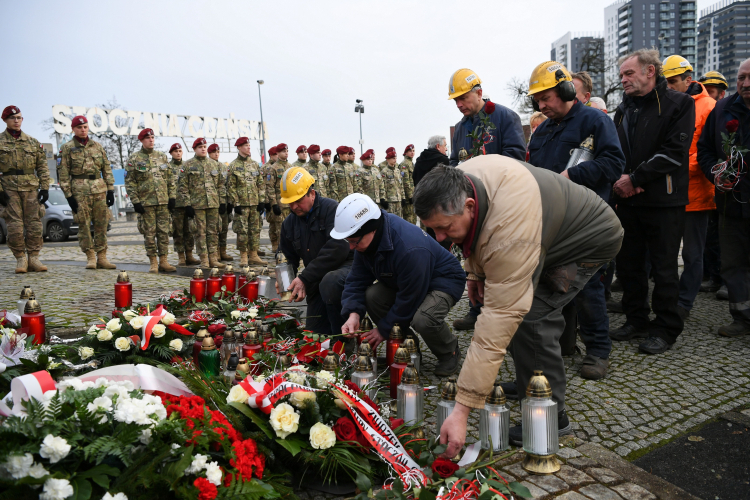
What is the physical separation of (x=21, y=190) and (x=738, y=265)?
33.8 ft

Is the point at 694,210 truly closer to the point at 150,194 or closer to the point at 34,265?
the point at 150,194

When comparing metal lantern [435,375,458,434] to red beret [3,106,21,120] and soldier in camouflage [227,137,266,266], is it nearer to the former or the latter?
soldier in camouflage [227,137,266,266]

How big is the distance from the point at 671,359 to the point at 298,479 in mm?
3383

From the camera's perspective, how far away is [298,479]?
2.57 meters

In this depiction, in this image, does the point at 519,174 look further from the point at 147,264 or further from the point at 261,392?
the point at 147,264

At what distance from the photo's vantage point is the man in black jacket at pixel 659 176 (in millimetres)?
4625

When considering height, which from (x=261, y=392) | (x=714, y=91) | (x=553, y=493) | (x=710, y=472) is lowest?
(x=710, y=472)

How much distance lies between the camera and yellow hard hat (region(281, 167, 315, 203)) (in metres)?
5.14

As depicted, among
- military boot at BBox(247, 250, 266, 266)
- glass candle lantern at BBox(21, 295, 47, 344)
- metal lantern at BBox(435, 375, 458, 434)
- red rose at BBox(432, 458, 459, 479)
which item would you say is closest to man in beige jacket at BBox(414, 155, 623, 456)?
red rose at BBox(432, 458, 459, 479)

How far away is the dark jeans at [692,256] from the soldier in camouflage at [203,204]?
8.25 meters

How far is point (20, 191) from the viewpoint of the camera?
939 centimetres

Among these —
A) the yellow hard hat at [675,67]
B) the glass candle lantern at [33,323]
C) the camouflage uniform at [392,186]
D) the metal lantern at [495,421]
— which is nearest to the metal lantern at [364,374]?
the metal lantern at [495,421]

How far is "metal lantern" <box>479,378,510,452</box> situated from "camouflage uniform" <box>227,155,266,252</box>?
945 cm

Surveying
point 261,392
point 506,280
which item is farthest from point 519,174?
point 261,392
